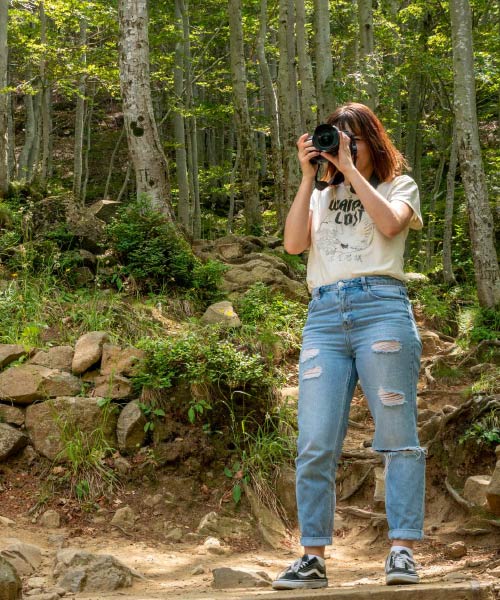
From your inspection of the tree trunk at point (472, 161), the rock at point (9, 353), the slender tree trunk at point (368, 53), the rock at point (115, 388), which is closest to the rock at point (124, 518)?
the rock at point (115, 388)

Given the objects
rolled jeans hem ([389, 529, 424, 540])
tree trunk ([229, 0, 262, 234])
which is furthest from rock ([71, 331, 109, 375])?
tree trunk ([229, 0, 262, 234])

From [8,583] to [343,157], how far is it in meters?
2.27

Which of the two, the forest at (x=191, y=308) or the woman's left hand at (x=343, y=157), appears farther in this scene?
the forest at (x=191, y=308)

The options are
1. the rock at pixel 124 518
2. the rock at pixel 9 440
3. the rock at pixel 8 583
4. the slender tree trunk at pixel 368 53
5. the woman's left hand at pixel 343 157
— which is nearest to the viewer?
the woman's left hand at pixel 343 157

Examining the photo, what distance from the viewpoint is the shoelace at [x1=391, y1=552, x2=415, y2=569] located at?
2883 mm

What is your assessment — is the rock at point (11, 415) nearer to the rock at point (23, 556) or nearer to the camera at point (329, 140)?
the rock at point (23, 556)

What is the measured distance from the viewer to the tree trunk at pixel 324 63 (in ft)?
42.7

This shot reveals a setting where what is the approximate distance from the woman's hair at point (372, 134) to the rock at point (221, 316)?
4411mm

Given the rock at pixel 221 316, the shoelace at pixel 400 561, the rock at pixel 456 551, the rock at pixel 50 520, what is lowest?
the rock at pixel 456 551

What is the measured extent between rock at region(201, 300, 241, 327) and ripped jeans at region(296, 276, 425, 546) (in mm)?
4487

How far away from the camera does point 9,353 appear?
6133mm

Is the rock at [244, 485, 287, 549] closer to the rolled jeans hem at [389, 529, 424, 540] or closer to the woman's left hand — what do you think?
the rolled jeans hem at [389, 529, 424, 540]

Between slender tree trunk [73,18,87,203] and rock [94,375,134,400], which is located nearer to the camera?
rock [94,375,134,400]

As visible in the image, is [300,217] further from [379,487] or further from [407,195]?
[379,487]
